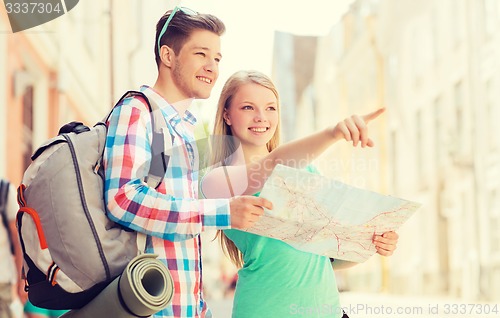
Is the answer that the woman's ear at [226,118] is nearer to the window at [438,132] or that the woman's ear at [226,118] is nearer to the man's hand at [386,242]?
the man's hand at [386,242]

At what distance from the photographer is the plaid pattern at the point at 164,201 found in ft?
3.87

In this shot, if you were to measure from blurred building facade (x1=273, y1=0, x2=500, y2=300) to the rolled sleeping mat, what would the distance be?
6.24m

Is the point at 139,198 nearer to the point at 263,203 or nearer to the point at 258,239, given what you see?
the point at 263,203

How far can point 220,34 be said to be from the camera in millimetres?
1369

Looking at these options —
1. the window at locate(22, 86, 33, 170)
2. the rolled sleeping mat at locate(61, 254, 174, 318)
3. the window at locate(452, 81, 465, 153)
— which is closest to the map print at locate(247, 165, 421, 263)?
the rolled sleeping mat at locate(61, 254, 174, 318)

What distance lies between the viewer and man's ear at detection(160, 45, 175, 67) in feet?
4.43

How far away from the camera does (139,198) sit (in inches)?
46.4

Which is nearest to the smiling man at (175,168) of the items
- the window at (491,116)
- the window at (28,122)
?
the window at (28,122)

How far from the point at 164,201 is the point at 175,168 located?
9 cm

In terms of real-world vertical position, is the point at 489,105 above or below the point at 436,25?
below

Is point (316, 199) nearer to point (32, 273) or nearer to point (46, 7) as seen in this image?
point (32, 273)

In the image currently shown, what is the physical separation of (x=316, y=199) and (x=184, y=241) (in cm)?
23

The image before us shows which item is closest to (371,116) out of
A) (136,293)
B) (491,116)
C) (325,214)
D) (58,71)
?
(325,214)

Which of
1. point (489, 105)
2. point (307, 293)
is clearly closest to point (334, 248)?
point (307, 293)
